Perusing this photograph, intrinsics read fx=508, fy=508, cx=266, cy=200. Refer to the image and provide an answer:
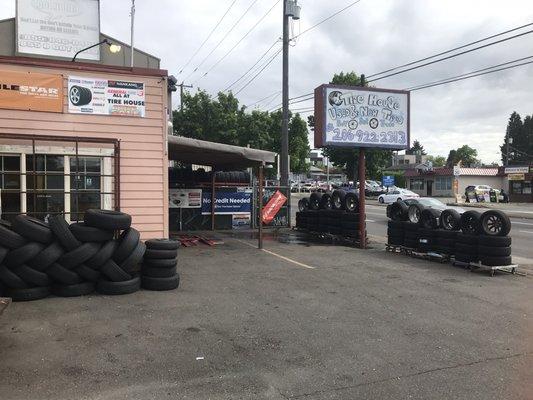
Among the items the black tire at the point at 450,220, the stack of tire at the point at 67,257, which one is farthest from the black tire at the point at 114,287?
the black tire at the point at 450,220

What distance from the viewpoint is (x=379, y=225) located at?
75.7ft

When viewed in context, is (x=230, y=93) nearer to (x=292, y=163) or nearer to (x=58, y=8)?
(x=292, y=163)

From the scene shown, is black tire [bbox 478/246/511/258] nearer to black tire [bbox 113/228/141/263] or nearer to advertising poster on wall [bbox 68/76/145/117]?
black tire [bbox 113/228/141/263]

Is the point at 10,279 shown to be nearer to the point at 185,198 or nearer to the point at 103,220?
the point at 103,220

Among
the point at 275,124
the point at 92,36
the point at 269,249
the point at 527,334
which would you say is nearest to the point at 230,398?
the point at 527,334

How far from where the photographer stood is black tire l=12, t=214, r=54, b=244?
274 inches

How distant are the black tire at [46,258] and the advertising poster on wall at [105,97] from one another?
3.64 m

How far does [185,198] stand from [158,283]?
402 inches

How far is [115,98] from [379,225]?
1568 centimetres

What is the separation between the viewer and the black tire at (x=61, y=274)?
7078 mm

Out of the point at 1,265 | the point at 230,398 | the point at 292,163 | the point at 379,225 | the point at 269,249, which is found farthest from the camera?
the point at 292,163

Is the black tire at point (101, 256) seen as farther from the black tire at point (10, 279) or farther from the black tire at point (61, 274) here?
the black tire at point (10, 279)

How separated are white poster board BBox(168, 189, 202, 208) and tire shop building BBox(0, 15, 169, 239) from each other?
23.7 ft

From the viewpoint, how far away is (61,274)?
713 centimetres
